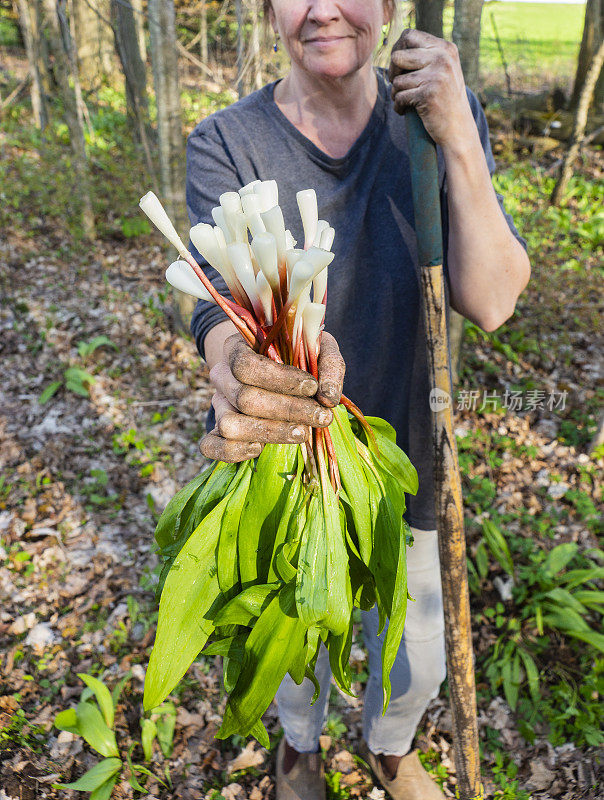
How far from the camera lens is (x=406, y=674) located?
1.94 m

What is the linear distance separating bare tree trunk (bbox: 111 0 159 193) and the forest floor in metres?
1.15

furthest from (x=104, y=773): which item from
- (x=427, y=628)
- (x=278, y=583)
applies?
(x=278, y=583)

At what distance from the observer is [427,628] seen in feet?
6.30

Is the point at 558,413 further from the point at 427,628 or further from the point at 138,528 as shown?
the point at 138,528

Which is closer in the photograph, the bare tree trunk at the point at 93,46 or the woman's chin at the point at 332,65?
the woman's chin at the point at 332,65

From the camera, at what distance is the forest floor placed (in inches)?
89.7

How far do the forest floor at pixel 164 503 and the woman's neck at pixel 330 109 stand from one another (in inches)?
83.9

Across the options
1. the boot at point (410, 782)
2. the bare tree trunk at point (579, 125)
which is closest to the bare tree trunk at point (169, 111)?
Answer: the boot at point (410, 782)

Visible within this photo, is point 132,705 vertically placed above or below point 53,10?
below

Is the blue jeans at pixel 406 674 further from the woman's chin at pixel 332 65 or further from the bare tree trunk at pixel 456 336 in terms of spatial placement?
the bare tree trunk at pixel 456 336

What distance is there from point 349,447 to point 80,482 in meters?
2.67

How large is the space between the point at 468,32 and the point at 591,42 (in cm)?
502

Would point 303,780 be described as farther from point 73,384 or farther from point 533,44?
point 533,44

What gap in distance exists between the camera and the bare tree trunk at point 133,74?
5582 millimetres
